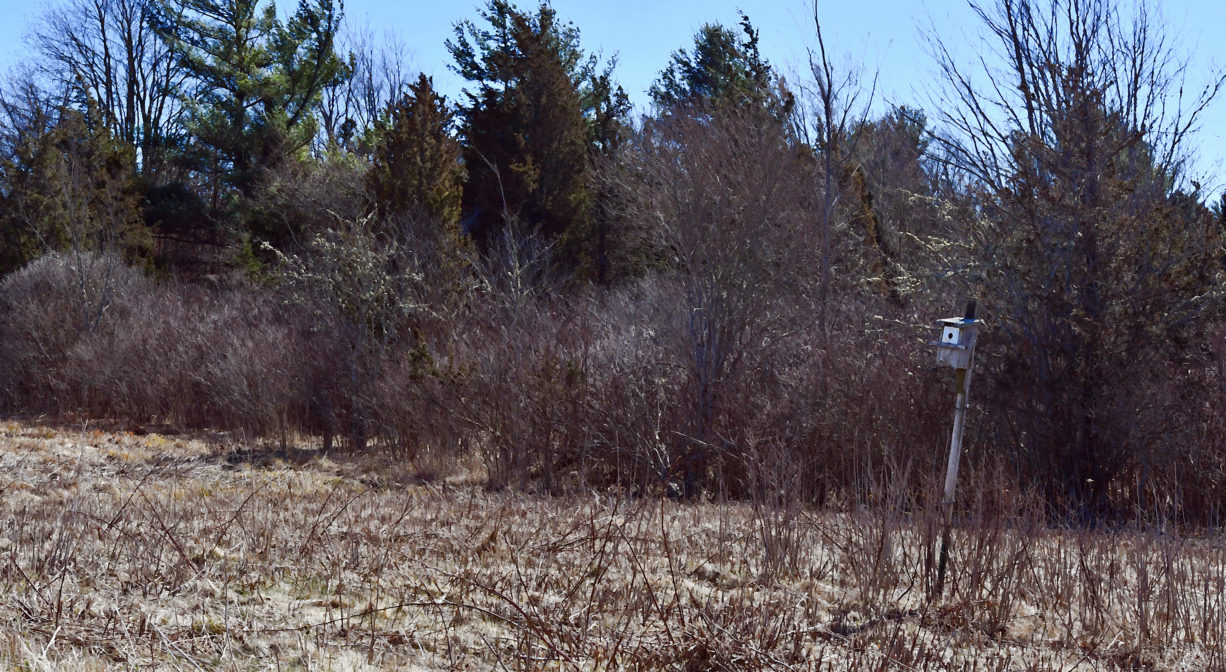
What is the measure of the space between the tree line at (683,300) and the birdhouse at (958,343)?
76cm

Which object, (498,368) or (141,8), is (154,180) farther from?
(498,368)

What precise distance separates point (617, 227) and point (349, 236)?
13.1 m

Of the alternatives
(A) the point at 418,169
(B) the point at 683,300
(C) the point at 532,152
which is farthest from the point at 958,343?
(C) the point at 532,152

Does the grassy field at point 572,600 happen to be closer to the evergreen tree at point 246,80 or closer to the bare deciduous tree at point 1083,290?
the bare deciduous tree at point 1083,290

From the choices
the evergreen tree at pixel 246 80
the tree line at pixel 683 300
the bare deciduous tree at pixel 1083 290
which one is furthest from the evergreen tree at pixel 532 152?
the bare deciduous tree at pixel 1083 290

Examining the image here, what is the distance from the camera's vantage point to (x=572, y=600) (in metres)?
5.29

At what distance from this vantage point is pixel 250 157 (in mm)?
31969

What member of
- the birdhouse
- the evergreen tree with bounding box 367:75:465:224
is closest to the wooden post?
the birdhouse

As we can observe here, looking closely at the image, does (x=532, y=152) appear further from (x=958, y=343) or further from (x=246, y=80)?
(x=958, y=343)

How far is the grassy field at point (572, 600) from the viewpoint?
447 cm

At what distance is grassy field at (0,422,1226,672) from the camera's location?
14.7 ft

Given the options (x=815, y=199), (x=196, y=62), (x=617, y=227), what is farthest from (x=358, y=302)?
(x=196, y=62)

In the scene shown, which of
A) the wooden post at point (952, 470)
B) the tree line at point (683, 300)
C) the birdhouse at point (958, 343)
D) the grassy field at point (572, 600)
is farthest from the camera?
the tree line at point (683, 300)

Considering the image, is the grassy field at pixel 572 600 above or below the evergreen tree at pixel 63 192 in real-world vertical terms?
below
